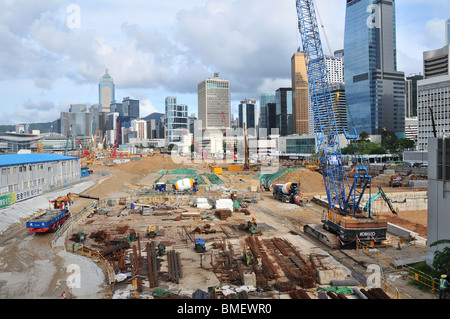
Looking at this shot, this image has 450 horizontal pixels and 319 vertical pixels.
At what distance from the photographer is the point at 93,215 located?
33.3 metres

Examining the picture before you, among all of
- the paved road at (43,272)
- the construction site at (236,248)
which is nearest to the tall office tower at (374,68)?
the construction site at (236,248)

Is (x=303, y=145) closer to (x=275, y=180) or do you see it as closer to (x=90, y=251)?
(x=275, y=180)

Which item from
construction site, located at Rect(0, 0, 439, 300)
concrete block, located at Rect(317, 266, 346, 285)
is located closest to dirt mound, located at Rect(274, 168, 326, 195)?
construction site, located at Rect(0, 0, 439, 300)

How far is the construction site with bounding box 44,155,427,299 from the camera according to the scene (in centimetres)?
1510

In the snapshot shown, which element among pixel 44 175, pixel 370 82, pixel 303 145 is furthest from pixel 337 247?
pixel 370 82

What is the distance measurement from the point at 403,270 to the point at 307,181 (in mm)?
36252

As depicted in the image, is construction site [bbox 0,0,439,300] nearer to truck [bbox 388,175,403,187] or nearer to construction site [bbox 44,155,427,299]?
construction site [bbox 44,155,427,299]

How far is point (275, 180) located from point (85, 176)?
40265 millimetres

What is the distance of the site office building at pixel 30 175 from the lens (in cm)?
3484

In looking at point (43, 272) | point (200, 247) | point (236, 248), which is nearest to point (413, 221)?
point (236, 248)

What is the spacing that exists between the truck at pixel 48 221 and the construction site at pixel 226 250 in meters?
1.18

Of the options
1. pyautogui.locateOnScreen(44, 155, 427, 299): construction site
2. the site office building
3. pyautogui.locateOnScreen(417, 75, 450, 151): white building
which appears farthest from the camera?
pyautogui.locateOnScreen(417, 75, 450, 151): white building

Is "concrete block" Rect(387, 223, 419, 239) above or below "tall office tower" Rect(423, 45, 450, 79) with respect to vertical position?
below

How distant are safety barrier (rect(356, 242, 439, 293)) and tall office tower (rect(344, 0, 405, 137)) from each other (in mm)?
159632
